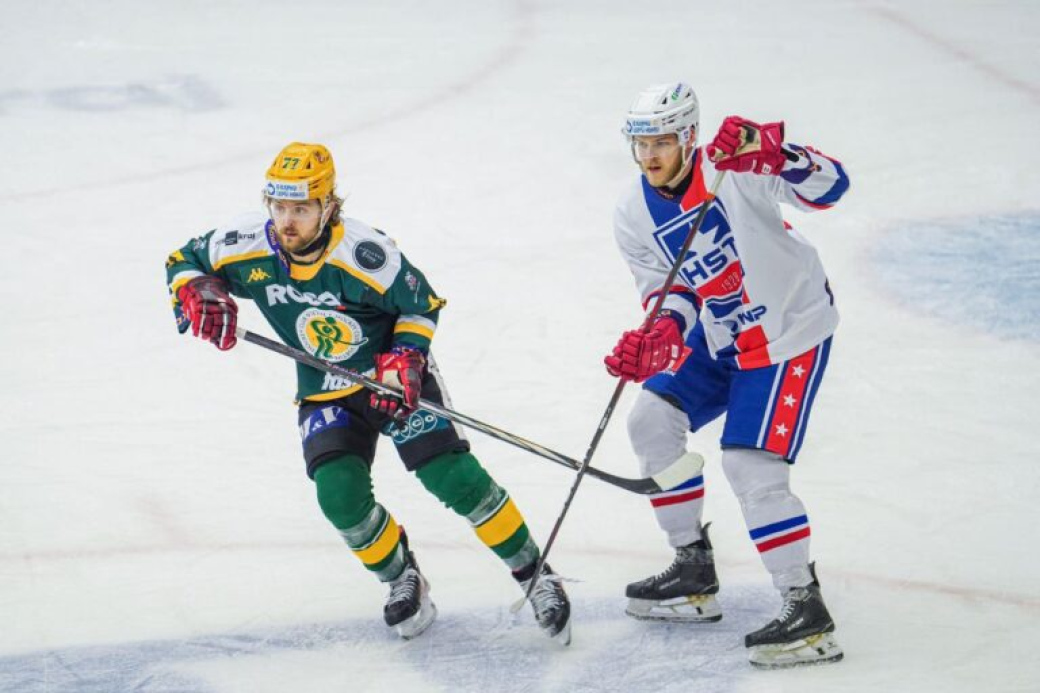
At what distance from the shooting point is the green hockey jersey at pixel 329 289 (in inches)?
124

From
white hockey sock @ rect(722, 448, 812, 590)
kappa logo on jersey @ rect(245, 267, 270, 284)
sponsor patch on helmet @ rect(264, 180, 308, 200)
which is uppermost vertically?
sponsor patch on helmet @ rect(264, 180, 308, 200)

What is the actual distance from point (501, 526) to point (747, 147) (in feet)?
3.21

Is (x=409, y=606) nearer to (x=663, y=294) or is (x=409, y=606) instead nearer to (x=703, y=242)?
(x=663, y=294)

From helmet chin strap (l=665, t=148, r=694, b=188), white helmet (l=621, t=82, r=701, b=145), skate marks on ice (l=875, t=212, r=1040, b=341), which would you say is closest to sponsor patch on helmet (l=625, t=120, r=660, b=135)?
white helmet (l=621, t=82, r=701, b=145)

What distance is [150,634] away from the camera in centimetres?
333

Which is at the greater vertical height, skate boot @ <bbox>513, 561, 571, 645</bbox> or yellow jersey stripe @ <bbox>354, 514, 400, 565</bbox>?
yellow jersey stripe @ <bbox>354, 514, 400, 565</bbox>

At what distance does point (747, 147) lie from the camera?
300 cm

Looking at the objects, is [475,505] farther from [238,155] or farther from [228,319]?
[238,155]

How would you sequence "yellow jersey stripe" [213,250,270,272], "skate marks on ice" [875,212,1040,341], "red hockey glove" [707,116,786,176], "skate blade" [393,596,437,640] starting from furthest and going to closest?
"skate marks on ice" [875,212,1040,341], "skate blade" [393,596,437,640], "yellow jersey stripe" [213,250,270,272], "red hockey glove" [707,116,786,176]

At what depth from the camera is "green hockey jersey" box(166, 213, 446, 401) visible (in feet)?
10.3

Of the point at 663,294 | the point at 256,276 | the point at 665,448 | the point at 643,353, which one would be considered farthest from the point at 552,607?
the point at 256,276

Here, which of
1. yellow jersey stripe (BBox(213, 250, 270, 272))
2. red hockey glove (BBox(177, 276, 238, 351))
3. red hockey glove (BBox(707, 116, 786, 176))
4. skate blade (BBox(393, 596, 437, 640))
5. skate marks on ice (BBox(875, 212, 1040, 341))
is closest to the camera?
red hockey glove (BBox(707, 116, 786, 176))

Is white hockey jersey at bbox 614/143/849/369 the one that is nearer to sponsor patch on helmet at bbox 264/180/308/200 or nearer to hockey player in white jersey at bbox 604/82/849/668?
hockey player in white jersey at bbox 604/82/849/668

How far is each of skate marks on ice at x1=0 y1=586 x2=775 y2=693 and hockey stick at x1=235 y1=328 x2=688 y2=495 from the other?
0.32m
